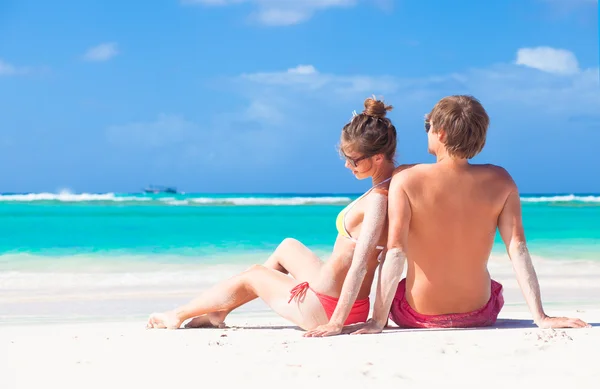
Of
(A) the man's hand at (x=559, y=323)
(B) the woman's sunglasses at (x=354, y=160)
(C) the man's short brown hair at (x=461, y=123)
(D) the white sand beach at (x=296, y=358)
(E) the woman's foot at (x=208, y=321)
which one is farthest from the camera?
(E) the woman's foot at (x=208, y=321)

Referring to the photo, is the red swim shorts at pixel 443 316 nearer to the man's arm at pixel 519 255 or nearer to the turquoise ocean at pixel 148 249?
the man's arm at pixel 519 255

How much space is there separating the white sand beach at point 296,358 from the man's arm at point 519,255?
0.11 meters

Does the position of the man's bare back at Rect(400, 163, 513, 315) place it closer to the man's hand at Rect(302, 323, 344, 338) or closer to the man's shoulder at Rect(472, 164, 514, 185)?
the man's shoulder at Rect(472, 164, 514, 185)

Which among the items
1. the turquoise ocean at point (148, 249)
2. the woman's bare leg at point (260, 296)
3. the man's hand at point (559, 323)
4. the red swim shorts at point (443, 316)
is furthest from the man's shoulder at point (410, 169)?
the turquoise ocean at point (148, 249)

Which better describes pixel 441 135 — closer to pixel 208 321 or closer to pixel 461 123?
pixel 461 123

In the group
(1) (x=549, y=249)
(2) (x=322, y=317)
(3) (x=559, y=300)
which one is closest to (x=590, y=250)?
(1) (x=549, y=249)

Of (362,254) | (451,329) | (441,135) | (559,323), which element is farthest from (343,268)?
(559,323)

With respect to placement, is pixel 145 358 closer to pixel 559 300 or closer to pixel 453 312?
pixel 453 312

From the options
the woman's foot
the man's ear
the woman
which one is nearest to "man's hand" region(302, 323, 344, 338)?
the woman

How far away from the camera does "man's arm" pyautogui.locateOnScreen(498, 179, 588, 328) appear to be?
3.74 meters

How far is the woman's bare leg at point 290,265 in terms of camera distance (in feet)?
13.1

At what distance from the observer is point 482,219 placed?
3748 millimetres

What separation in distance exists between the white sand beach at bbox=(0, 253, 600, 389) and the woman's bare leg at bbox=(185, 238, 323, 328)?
116 millimetres

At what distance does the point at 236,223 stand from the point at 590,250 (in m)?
8.53
